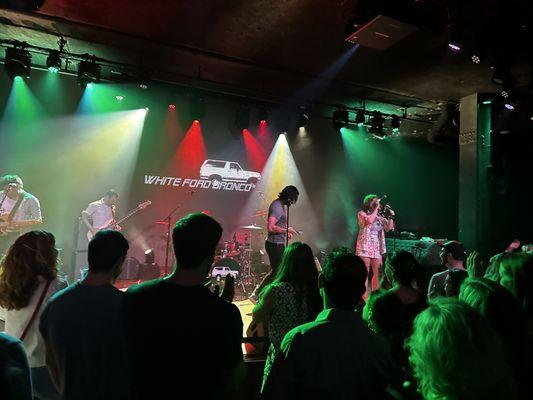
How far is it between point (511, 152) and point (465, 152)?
4.15 meters

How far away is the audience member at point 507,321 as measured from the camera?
142 centimetres

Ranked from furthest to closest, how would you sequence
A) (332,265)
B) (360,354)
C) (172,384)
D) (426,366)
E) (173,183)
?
(173,183) → (332,265) → (360,354) → (172,384) → (426,366)

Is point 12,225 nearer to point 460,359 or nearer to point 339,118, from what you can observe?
point 339,118

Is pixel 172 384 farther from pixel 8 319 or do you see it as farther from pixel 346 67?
pixel 346 67

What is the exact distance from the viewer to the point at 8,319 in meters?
2.38

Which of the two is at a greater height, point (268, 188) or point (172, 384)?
point (268, 188)

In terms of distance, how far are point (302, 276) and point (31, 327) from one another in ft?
5.45

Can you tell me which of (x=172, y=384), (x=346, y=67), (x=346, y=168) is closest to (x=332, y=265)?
(x=172, y=384)

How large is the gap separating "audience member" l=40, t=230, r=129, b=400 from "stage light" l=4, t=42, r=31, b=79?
635 cm

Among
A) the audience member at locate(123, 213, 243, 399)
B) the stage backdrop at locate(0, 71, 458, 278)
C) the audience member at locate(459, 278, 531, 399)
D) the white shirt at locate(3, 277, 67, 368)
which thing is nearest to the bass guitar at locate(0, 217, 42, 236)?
the stage backdrop at locate(0, 71, 458, 278)

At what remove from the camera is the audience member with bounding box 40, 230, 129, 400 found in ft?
6.36

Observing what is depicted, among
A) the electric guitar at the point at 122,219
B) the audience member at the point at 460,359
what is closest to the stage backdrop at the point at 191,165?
the electric guitar at the point at 122,219

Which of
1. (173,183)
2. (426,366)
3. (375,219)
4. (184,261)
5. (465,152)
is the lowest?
(426,366)

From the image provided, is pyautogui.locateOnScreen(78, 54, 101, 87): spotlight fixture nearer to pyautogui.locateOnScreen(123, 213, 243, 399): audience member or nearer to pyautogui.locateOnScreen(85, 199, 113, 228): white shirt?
pyautogui.locateOnScreen(85, 199, 113, 228): white shirt
